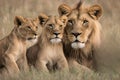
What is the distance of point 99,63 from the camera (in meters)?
9.82

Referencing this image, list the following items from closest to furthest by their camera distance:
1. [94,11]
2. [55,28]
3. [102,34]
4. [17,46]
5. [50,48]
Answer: [17,46] → [55,28] → [50,48] → [94,11] → [102,34]

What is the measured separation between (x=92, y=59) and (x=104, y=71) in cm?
25

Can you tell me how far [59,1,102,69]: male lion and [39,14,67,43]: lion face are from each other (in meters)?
0.19

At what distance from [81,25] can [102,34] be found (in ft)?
2.17

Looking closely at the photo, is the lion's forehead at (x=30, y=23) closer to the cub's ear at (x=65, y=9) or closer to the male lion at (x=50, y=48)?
the male lion at (x=50, y=48)

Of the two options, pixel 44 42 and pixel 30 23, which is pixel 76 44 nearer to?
pixel 44 42

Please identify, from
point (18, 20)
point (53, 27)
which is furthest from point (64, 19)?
point (18, 20)

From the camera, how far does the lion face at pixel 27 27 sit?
931 cm

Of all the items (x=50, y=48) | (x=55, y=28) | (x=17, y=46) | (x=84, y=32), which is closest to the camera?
(x=17, y=46)

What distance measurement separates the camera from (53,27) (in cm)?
938

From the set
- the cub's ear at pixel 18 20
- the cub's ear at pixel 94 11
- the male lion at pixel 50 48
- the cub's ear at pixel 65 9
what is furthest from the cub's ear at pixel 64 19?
the cub's ear at pixel 18 20

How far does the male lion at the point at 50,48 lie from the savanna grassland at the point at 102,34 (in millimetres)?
196

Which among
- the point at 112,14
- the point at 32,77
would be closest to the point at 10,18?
the point at 112,14

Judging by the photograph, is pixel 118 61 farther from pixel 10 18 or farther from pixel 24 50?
pixel 10 18
